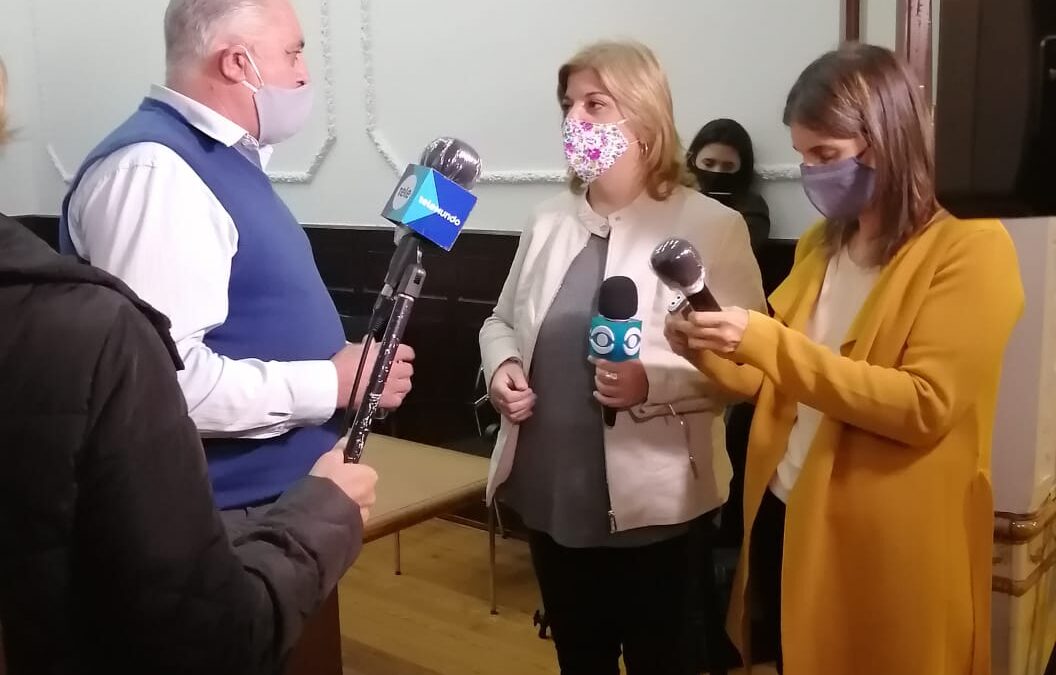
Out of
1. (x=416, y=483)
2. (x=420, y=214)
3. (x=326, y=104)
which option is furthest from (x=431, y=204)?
(x=326, y=104)

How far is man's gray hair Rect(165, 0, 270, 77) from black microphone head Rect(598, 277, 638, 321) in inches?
25.6

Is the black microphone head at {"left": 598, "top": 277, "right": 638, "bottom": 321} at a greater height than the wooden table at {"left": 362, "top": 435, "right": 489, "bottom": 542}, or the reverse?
the black microphone head at {"left": 598, "top": 277, "right": 638, "bottom": 321}

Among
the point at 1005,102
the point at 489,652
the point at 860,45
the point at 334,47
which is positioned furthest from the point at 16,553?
the point at 334,47

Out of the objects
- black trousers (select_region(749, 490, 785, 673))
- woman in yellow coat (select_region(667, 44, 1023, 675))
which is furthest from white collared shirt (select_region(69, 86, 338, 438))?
black trousers (select_region(749, 490, 785, 673))

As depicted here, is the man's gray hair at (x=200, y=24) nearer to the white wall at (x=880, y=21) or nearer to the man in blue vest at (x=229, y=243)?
the man in blue vest at (x=229, y=243)

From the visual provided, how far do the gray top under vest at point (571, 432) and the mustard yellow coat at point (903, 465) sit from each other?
0.92 ft

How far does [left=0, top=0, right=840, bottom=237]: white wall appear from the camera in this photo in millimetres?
2633

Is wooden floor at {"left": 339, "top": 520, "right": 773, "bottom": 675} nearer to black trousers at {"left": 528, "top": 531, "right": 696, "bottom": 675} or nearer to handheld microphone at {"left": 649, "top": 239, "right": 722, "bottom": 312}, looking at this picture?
black trousers at {"left": 528, "top": 531, "right": 696, "bottom": 675}

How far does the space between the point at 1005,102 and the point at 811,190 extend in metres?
0.87

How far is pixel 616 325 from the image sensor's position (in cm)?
150

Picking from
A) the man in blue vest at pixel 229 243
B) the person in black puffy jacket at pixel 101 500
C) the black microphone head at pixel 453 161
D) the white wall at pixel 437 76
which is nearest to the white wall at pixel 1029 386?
the white wall at pixel 437 76

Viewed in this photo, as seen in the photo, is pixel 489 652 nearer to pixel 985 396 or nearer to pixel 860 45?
pixel 985 396

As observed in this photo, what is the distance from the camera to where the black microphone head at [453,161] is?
128 centimetres

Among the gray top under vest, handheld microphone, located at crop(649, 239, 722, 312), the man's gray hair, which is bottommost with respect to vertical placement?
the gray top under vest
